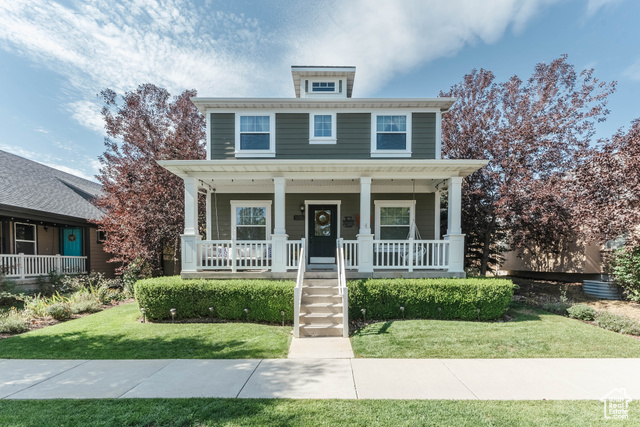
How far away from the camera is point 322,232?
10.1 meters

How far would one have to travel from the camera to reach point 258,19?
9.21m

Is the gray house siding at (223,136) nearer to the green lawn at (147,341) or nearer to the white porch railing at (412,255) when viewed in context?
the green lawn at (147,341)

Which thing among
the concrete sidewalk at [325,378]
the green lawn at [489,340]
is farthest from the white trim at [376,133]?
the concrete sidewalk at [325,378]

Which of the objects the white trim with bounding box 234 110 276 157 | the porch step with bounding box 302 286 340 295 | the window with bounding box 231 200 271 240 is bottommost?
the porch step with bounding box 302 286 340 295

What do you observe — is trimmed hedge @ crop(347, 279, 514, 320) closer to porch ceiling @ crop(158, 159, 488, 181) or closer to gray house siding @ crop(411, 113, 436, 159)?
porch ceiling @ crop(158, 159, 488, 181)

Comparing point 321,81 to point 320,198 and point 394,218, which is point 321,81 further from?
point 394,218

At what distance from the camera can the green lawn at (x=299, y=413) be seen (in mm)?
2992

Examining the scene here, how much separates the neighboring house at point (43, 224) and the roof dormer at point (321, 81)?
35.7 ft

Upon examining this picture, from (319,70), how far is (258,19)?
8.13 ft

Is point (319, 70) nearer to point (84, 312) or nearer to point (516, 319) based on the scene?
point (516, 319)

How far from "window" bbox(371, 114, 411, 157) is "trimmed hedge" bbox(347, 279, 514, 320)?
4607 mm

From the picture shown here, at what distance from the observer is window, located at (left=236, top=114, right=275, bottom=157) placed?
31.5 feet

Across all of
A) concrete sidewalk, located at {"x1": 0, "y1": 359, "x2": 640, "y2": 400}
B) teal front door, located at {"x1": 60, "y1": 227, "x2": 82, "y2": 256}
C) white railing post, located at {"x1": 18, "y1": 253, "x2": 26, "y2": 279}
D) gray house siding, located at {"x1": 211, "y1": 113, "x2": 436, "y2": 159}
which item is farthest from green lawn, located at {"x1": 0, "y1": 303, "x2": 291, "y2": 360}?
teal front door, located at {"x1": 60, "y1": 227, "x2": 82, "y2": 256}

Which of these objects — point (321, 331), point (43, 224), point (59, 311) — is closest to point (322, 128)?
point (321, 331)
